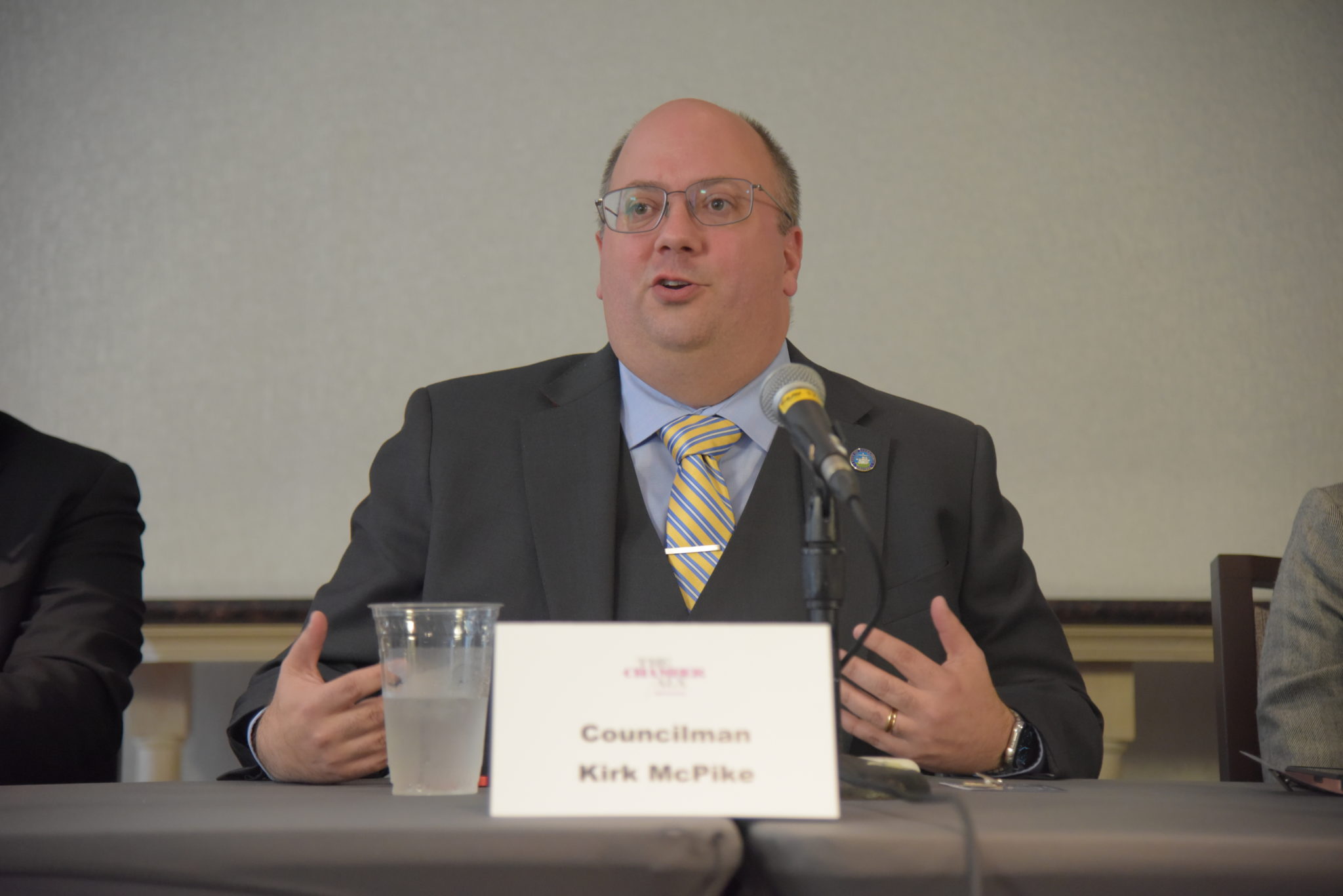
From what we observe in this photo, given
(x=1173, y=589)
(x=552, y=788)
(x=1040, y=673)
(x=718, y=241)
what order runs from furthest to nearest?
(x=1173, y=589)
(x=718, y=241)
(x=1040, y=673)
(x=552, y=788)

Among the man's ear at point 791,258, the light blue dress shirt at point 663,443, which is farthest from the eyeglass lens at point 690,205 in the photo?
the light blue dress shirt at point 663,443

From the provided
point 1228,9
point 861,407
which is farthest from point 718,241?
point 1228,9

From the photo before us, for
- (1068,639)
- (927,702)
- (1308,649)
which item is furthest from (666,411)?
(1068,639)

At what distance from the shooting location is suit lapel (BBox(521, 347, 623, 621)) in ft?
4.56

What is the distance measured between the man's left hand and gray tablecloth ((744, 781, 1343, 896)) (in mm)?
371

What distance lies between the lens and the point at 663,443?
1.54 meters

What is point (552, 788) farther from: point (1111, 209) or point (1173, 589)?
point (1111, 209)

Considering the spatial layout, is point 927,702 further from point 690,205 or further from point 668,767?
point 690,205

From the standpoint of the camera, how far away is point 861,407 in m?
1.60

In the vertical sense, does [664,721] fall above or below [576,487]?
below

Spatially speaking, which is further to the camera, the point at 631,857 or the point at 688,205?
the point at 688,205

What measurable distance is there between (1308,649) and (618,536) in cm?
86

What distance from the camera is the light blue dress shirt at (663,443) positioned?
4.94ft

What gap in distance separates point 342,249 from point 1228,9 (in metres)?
1.99
